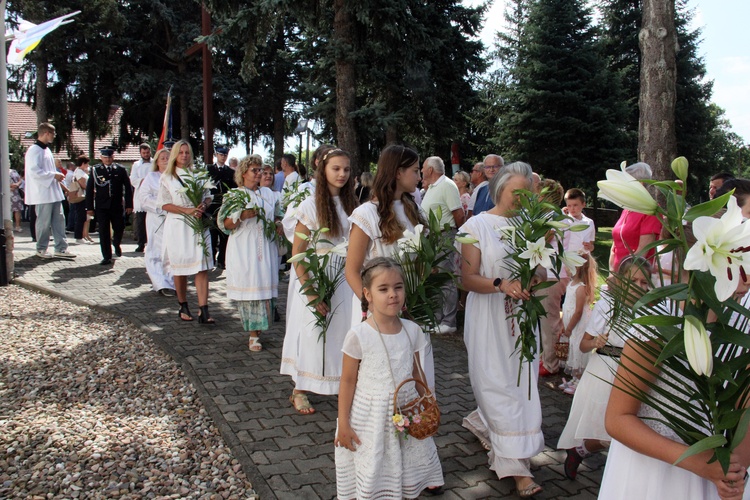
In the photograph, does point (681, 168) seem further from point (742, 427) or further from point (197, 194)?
point (197, 194)

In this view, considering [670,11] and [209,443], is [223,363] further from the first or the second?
[670,11]

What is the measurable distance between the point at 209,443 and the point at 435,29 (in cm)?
1772

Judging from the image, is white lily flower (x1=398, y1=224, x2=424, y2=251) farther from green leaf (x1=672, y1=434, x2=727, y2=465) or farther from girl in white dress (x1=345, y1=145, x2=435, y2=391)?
green leaf (x1=672, y1=434, x2=727, y2=465)

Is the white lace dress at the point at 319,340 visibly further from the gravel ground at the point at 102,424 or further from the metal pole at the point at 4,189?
the metal pole at the point at 4,189

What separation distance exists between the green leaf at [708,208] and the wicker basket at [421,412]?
185cm

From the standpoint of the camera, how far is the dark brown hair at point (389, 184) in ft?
13.6

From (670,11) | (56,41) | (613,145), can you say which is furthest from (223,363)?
(56,41)

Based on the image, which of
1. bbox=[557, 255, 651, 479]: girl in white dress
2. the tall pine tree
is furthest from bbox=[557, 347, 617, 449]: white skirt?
the tall pine tree

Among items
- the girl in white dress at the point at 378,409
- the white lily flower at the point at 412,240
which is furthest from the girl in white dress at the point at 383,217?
the girl in white dress at the point at 378,409

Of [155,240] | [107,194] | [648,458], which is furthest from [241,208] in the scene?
A: [107,194]

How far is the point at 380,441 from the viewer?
327 centimetres

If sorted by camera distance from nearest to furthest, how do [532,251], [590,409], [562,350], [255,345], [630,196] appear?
[630,196] → [532,251] → [590,409] → [562,350] → [255,345]

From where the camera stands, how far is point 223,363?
21.1 feet

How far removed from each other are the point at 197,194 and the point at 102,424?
344cm
